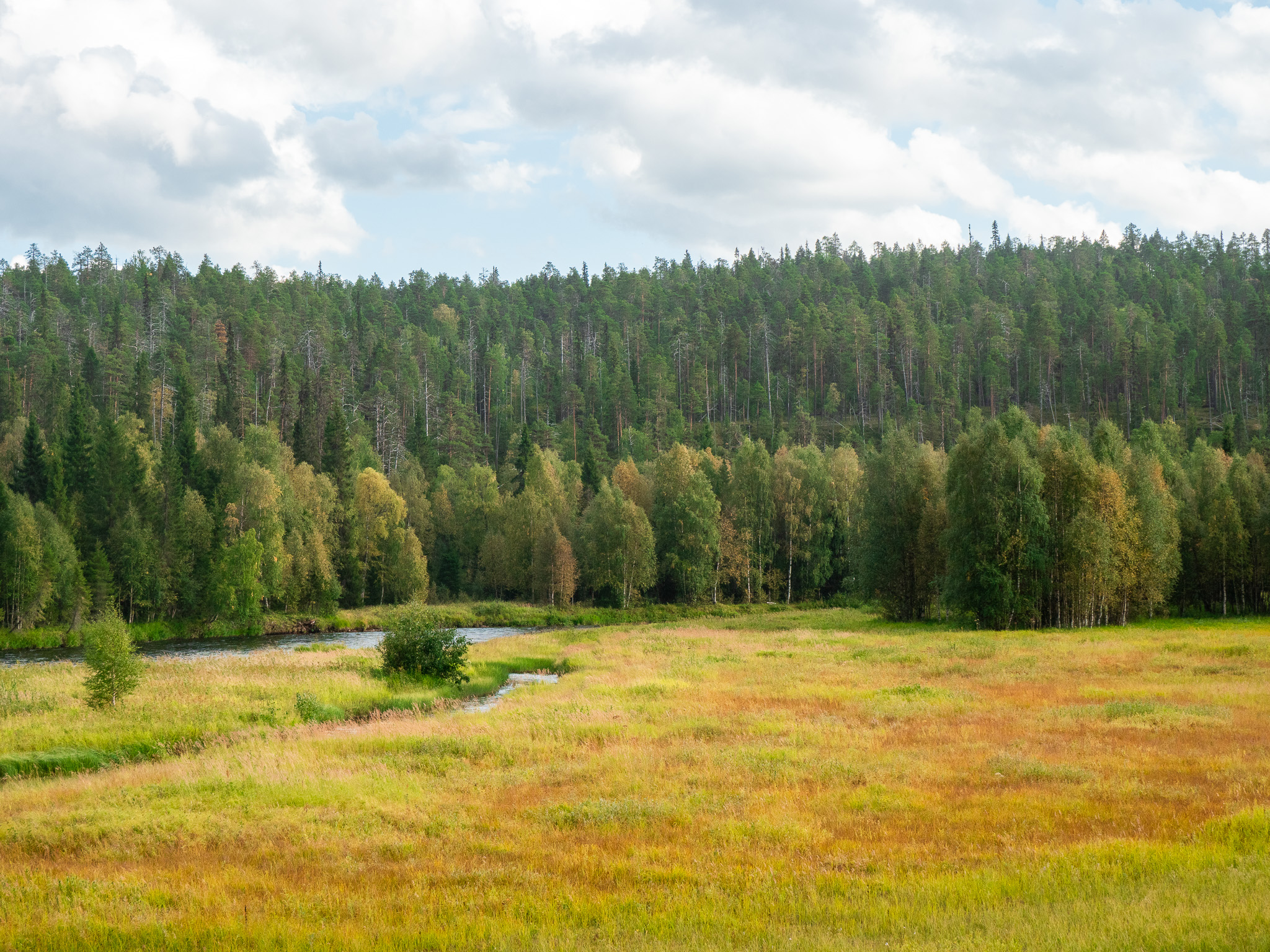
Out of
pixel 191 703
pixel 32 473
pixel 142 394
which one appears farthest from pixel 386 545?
pixel 191 703

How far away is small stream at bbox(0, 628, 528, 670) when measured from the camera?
191 ft

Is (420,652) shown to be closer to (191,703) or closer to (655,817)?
(191,703)

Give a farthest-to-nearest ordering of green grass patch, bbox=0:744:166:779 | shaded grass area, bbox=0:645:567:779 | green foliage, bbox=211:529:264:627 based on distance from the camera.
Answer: green foliage, bbox=211:529:264:627 → shaded grass area, bbox=0:645:567:779 → green grass patch, bbox=0:744:166:779

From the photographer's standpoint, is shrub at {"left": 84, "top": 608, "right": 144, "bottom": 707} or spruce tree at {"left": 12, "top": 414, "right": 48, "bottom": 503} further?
spruce tree at {"left": 12, "top": 414, "right": 48, "bottom": 503}

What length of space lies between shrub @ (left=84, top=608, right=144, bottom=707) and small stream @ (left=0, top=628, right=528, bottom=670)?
71.6 feet

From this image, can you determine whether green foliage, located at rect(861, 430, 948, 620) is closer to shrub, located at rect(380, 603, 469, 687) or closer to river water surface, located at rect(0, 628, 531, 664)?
river water surface, located at rect(0, 628, 531, 664)

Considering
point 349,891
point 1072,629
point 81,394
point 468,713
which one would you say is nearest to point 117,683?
point 468,713

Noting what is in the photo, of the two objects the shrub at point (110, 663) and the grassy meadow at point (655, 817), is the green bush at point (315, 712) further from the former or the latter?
the shrub at point (110, 663)

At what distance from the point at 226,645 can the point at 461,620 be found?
71.3 feet

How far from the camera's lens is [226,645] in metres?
67.2

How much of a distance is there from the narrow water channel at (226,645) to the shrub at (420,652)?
22.1 meters

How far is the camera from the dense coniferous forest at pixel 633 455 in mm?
66375

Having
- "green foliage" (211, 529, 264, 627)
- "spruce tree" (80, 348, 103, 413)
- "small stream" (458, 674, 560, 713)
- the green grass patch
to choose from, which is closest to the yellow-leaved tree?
"green foliage" (211, 529, 264, 627)

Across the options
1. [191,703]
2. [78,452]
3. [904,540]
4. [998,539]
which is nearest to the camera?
[191,703]
